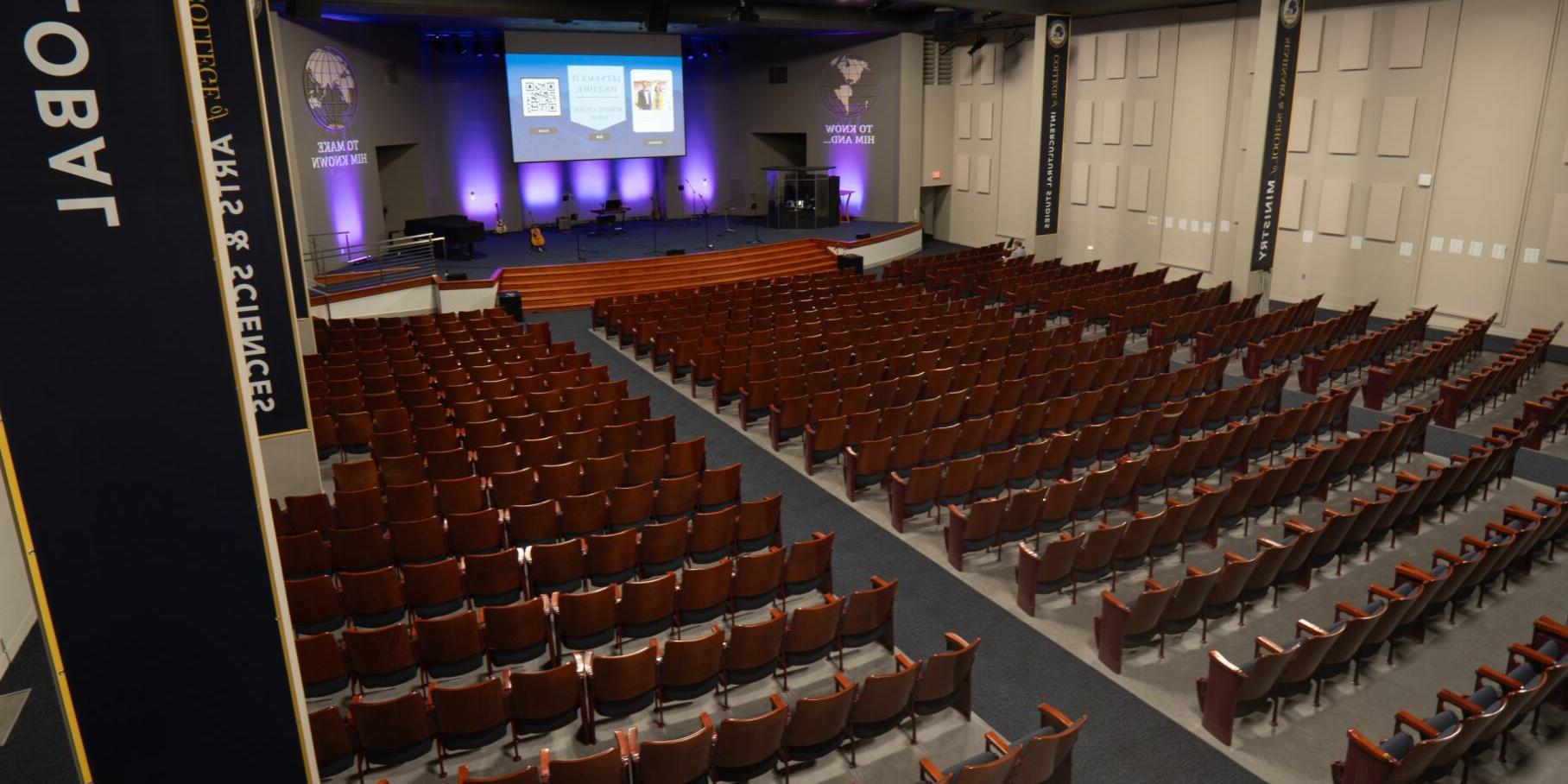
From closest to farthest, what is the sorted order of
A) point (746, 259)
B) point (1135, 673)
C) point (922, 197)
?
point (1135, 673)
point (746, 259)
point (922, 197)

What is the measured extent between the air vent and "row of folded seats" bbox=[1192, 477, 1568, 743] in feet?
63.3

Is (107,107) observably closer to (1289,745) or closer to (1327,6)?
(1289,745)

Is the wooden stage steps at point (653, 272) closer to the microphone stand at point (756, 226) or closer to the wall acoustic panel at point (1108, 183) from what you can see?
the microphone stand at point (756, 226)

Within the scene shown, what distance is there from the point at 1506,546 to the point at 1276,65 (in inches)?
419

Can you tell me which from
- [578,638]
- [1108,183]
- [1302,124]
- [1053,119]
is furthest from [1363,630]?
[1108,183]

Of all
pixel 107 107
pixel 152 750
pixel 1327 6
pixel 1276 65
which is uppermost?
pixel 1327 6

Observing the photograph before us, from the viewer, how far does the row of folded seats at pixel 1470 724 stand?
4531mm

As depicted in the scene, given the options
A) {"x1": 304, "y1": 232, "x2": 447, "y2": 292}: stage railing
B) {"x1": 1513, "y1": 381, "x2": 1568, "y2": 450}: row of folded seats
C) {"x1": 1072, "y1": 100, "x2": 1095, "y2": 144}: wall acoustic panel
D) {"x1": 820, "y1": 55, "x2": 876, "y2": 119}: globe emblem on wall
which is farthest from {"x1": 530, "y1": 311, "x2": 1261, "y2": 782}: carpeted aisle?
{"x1": 820, "y1": 55, "x2": 876, "y2": 119}: globe emblem on wall

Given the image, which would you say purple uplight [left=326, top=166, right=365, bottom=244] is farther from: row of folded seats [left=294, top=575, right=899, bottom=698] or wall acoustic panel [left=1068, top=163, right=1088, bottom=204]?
wall acoustic panel [left=1068, top=163, right=1088, bottom=204]

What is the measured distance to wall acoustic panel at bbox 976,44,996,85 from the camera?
74.6ft

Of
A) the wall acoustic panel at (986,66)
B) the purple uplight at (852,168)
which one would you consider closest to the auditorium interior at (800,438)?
the wall acoustic panel at (986,66)

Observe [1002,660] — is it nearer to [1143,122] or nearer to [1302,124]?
[1302,124]

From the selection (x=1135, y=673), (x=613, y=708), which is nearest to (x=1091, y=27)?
(x=1135, y=673)

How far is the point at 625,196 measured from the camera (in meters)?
25.8
